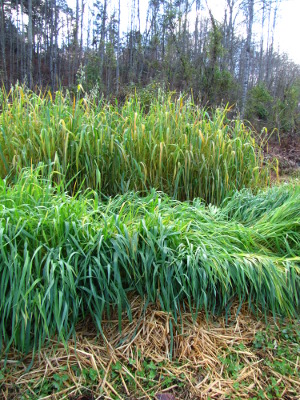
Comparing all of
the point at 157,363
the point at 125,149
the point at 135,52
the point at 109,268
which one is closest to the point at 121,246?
the point at 109,268

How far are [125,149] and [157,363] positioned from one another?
1.81m

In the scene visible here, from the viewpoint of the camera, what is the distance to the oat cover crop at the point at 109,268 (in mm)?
1451

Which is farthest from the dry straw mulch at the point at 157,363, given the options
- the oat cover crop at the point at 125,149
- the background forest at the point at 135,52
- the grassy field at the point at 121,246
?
the background forest at the point at 135,52

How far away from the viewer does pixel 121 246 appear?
1.66 metres

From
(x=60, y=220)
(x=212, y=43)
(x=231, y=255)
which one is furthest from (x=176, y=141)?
(x=212, y=43)

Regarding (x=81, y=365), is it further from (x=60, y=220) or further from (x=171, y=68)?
(x=171, y=68)

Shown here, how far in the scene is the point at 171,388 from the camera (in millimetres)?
1422

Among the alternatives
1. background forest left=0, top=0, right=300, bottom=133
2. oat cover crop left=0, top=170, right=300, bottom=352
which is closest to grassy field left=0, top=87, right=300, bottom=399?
oat cover crop left=0, top=170, right=300, bottom=352

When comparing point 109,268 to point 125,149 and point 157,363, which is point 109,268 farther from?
point 125,149

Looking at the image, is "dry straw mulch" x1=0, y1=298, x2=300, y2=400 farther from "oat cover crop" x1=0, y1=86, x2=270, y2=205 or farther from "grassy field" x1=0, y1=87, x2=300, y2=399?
"oat cover crop" x1=0, y1=86, x2=270, y2=205

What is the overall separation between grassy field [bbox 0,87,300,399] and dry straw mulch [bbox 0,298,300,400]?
0.06 feet

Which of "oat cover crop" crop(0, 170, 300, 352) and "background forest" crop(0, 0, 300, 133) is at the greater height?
"background forest" crop(0, 0, 300, 133)

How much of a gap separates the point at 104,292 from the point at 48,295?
0.29m

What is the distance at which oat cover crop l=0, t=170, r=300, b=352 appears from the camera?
4.76 feet
